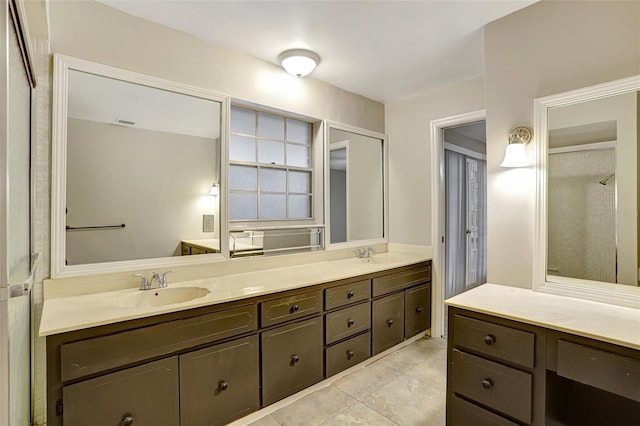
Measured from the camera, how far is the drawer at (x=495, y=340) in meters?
1.44

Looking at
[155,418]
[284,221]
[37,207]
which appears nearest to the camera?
[155,418]

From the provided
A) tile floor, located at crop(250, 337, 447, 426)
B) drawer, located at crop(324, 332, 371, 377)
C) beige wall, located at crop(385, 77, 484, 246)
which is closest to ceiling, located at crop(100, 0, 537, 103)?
beige wall, located at crop(385, 77, 484, 246)

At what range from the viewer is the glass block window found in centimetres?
245

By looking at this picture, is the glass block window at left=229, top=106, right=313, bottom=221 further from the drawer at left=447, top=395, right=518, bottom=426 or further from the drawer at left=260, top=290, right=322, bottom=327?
the drawer at left=447, top=395, right=518, bottom=426

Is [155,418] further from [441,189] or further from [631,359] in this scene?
[441,189]

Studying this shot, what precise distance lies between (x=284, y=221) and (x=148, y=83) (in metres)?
1.39

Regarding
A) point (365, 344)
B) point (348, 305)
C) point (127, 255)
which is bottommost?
point (365, 344)

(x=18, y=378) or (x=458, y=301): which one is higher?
(x=458, y=301)

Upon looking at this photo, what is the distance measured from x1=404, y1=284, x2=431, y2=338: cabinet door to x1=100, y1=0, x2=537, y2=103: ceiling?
1.99 meters

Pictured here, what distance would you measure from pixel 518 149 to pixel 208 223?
2036mm

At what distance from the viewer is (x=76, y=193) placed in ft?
5.84

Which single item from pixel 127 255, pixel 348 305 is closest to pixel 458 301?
pixel 348 305

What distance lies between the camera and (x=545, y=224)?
182 cm

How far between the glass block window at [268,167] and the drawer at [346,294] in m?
0.78
